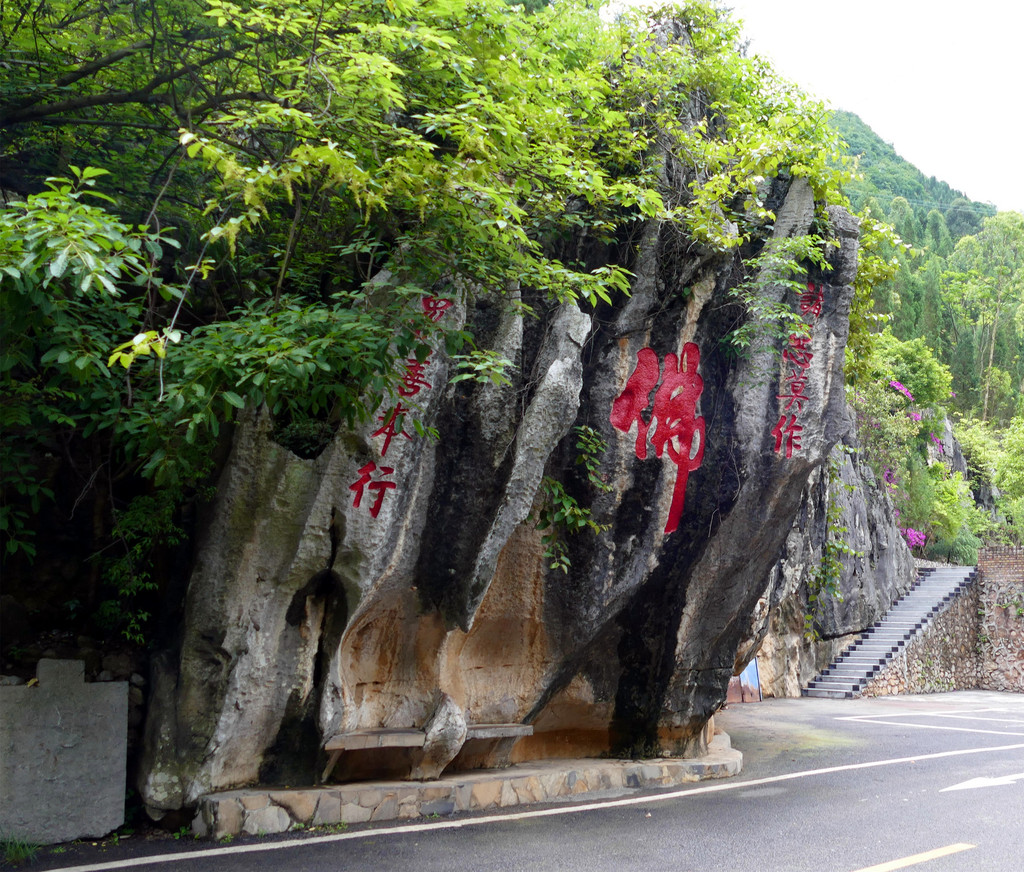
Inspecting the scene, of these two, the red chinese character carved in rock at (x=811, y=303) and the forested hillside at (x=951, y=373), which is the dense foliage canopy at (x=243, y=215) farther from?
the forested hillside at (x=951, y=373)

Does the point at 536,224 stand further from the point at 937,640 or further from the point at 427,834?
the point at 937,640

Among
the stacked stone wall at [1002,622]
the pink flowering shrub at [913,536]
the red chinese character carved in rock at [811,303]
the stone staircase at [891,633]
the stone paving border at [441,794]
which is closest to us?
the stone paving border at [441,794]

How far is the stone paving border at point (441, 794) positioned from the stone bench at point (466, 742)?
0.44ft

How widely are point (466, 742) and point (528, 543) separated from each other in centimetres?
181

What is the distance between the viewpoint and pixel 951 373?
35.8 meters

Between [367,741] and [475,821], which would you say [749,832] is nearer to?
[475,821]

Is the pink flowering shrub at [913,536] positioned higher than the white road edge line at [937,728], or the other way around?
the pink flowering shrub at [913,536]

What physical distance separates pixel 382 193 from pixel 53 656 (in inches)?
163

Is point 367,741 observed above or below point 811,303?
below

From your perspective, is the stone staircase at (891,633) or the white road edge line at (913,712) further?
the stone staircase at (891,633)

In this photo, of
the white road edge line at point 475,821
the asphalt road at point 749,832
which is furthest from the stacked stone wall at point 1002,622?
the white road edge line at point 475,821

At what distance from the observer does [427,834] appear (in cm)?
595

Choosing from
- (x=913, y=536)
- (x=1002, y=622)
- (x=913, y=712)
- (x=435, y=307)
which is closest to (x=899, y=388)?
(x=913, y=536)

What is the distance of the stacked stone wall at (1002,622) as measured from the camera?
2189 centimetres
